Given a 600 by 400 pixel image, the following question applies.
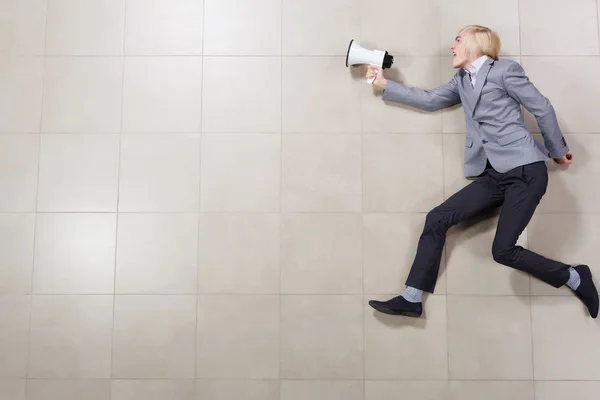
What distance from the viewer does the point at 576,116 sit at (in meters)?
2.42

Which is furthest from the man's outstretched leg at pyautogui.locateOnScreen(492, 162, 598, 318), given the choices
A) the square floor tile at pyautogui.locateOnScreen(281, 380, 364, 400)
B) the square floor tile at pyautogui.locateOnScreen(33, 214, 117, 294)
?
the square floor tile at pyautogui.locateOnScreen(33, 214, 117, 294)

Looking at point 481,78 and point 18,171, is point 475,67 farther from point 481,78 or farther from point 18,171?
point 18,171

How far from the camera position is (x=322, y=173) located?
2.38m

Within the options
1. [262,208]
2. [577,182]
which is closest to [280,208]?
[262,208]

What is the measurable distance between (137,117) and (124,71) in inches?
9.2

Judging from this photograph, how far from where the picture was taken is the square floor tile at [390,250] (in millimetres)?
2324

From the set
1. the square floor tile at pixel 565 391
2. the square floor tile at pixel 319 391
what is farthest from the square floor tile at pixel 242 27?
the square floor tile at pixel 565 391

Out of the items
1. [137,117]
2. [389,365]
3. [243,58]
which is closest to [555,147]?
[389,365]

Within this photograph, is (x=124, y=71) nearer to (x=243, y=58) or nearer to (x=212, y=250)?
(x=243, y=58)

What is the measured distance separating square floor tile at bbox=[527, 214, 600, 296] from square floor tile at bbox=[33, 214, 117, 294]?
195 centimetres

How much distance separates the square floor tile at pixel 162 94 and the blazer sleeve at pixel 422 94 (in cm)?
90

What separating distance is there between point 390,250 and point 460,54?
0.93 meters

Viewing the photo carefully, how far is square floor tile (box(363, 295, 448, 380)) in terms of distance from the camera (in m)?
2.27

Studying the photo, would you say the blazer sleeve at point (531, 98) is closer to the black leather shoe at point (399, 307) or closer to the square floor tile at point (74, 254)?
the black leather shoe at point (399, 307)
